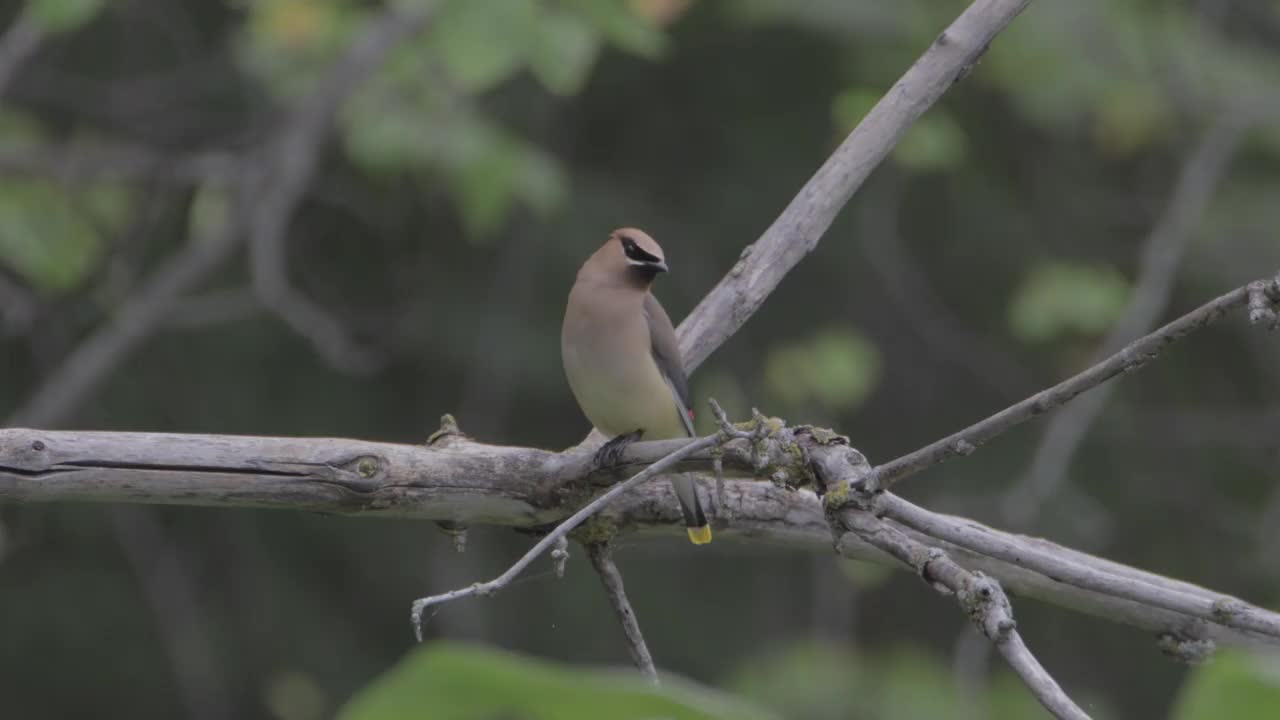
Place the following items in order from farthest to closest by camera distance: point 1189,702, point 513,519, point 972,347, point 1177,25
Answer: point 972,347 → point 1177,25 → point 513,519 → point 1189,702

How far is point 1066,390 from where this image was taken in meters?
2.20

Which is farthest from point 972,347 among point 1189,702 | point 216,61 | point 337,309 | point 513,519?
point 1189,702

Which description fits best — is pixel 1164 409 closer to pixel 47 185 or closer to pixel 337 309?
pixel 337 309

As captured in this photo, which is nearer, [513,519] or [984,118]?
[513,519]

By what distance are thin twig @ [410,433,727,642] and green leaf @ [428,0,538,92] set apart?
2.41m

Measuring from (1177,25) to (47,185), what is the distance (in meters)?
4.89

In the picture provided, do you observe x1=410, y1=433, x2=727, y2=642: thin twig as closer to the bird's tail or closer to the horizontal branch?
the horizontal branch

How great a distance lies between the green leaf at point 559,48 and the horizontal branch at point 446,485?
2.02 meters

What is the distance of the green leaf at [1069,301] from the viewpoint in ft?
23.6

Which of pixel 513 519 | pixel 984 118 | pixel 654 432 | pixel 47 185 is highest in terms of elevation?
pixel 984 118

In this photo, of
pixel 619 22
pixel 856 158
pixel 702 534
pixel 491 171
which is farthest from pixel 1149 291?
pixel 702 534

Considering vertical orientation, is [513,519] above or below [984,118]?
below

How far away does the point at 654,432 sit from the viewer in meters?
3.89

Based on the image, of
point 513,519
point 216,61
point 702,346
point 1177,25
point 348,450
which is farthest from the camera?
point 216,61
